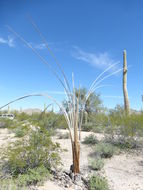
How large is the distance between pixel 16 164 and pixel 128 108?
1020cm

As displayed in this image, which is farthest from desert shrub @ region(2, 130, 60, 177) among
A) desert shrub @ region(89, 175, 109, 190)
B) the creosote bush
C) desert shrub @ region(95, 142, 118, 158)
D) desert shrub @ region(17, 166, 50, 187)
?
desert shrub @ region(95, 142, 118, 158)

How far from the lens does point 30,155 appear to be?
439 centimetres

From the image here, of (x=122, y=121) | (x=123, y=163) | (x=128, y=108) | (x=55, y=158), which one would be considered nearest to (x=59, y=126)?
(x=128, y=108)

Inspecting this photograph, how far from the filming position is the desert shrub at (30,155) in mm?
4215

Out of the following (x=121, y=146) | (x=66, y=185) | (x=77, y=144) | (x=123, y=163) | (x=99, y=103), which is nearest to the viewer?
(x=66, y=185)

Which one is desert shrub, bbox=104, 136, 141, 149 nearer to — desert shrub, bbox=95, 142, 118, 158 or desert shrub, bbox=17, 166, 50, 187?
desert shrub, bbox=95, 142, 118, 158

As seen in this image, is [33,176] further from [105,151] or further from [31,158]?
[105,151]

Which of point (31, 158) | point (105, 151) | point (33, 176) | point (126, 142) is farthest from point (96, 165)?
point (126, 142)

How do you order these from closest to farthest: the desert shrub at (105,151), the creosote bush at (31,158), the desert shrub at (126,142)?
1. the creosote bush at (31,158)
2. the desert shrub at (105,151)
3. the desert shrub at (126,142)

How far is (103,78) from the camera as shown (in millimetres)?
5180

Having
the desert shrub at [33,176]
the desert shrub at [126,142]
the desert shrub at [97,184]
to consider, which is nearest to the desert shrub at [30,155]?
the desert shrub at [33,176]

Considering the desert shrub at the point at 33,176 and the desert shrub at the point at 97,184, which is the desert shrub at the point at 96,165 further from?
the desert shrub at the point at 33,176

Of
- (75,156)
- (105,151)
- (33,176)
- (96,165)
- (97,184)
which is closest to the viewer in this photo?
(33,176)

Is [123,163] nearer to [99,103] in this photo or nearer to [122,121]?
[122,121]
